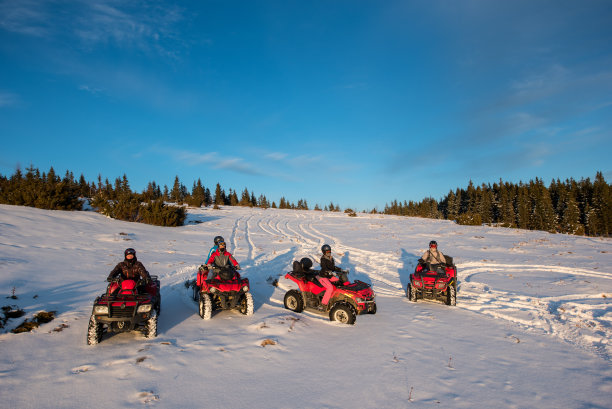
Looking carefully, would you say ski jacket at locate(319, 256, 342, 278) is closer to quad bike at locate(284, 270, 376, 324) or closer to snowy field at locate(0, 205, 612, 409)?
quad bike at locate(284, 270, 376, 324)

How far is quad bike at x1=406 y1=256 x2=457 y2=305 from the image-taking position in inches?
365

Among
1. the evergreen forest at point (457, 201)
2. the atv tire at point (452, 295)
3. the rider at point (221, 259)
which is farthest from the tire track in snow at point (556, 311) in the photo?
the evergreen forest at point (457, 201)

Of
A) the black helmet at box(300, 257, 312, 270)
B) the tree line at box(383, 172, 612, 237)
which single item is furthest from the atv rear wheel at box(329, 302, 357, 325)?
the tree line at box(383, 172, 612, 237)

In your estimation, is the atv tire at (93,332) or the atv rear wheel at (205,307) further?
the atv rear wheel at (205,307)

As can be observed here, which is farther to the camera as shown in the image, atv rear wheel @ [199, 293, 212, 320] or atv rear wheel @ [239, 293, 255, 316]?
atv rear wheel @ [239, 293, 255, 316]

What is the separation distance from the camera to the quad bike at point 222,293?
756 cm

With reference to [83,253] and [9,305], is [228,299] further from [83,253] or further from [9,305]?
[83,253]

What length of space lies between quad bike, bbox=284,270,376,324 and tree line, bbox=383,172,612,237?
53.4 m

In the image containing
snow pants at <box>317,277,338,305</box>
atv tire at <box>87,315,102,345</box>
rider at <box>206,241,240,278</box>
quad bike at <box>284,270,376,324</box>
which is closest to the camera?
atv tire at <box>87,315,102,345</box>

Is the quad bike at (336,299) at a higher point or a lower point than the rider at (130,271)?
lower

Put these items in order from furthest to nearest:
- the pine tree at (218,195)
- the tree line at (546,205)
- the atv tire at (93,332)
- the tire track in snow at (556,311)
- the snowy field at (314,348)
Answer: the pine tree at (218,195) → the tree line at (546,205) → the tire track in snow at (556,311) → the atv tire at (93,332) → the snowy field at (314,348)

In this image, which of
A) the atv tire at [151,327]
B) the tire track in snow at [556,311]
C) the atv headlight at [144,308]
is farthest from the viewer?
the tire track in snow at [556,311]

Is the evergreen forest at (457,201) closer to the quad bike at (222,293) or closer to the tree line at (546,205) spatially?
the tree line at (546,205)

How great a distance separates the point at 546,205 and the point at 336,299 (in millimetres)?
81989
